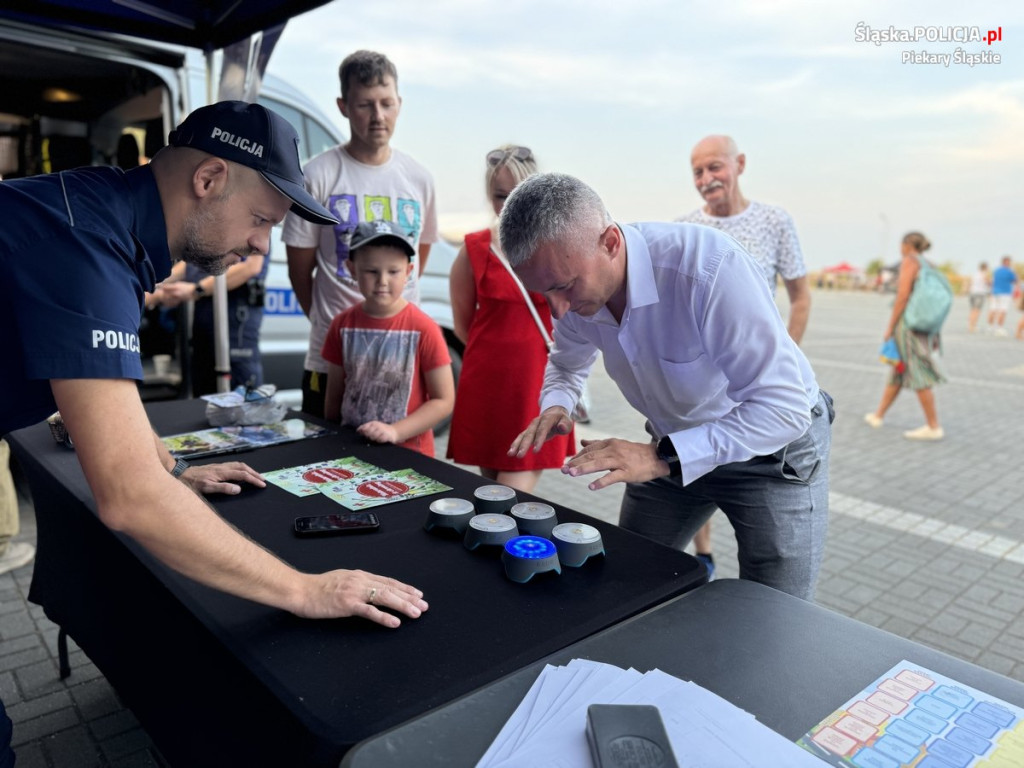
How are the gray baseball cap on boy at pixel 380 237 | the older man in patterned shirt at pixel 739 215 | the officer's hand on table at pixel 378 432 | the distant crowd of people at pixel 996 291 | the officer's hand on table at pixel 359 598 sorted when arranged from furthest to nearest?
the distant crowd of people at pixel 996 291
the older man in patterned shirt at pixel 739 215
the gray baseball cap on boy at pixel 380 237
the officer's hand on table at pixel 378 432
the officer's hand on table at pixel 359 598

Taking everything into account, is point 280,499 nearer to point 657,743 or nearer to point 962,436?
point 657,743

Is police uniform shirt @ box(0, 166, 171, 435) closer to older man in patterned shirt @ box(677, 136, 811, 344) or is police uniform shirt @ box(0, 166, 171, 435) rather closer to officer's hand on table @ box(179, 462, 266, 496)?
officer's hand on table @ box(179, 462, 266, 496)

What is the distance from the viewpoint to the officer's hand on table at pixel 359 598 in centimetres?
102

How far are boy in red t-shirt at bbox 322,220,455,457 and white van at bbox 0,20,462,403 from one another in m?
1.96

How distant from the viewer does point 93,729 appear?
6.54 ft

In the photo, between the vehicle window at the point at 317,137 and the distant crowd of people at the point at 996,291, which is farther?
the distant crowd of people at the point at 996,291

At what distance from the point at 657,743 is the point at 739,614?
0.37 metres

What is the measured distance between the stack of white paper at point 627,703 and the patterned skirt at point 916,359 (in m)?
5.42

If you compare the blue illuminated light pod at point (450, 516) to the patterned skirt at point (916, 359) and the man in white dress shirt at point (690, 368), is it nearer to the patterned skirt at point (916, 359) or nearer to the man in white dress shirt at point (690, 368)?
the man in white dress shirt at point (690, 368)

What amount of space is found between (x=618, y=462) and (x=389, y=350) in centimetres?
114

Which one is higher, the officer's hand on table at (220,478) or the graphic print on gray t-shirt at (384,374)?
the graphic print on gray t-shirt at (384,374)

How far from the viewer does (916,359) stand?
547 cm

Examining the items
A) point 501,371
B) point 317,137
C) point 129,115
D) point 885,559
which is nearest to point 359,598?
point 501,371

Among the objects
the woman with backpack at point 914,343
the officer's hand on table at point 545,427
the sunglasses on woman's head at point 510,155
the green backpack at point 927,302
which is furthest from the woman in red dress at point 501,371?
the green backpack at point 927,302
